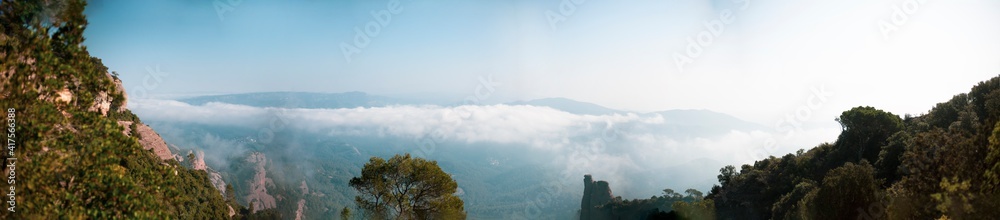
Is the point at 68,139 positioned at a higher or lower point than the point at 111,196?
higher

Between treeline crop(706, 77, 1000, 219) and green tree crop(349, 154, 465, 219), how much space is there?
2889cm

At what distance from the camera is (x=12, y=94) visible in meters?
14.1

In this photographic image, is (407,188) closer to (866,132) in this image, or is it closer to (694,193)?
(866,132)

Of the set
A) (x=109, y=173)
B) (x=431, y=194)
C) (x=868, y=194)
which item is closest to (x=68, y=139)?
(x=109, y=173)

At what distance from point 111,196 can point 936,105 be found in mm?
71886

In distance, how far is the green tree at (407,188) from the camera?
131ft

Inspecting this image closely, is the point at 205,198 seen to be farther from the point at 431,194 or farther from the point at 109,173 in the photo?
the point at 109,173

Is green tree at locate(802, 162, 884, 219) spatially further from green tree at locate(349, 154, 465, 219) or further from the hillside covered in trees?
green tree at locate(349, 154, 465, 219)

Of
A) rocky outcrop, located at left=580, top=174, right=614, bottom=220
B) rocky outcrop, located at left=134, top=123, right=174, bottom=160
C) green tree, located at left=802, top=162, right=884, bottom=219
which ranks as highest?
rocky outcrop, located at left=134, top=123, right=174, bottom=160

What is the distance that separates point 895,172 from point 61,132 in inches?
2405

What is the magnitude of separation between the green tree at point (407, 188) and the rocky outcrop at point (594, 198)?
9679cm

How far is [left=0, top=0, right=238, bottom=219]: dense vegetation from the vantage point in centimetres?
1393

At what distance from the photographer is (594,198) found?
458 ft

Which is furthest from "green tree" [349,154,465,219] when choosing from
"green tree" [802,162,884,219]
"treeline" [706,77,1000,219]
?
"treeline" [706,77,1000,219]
